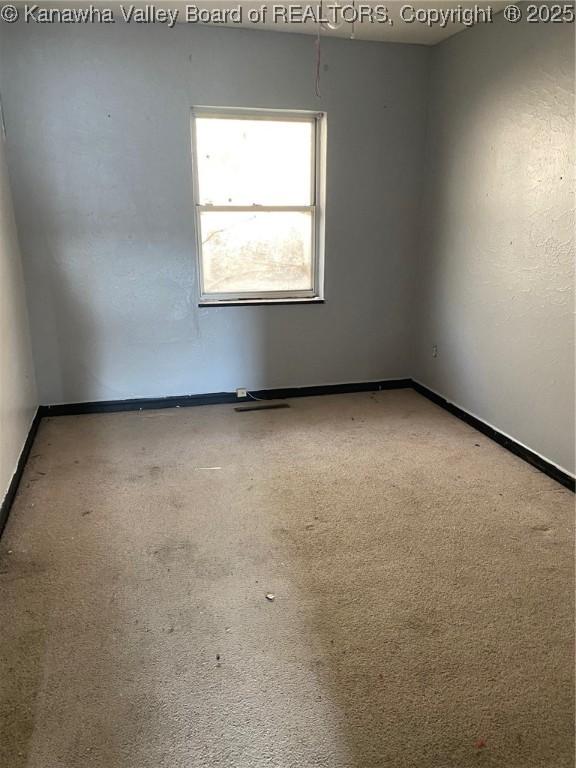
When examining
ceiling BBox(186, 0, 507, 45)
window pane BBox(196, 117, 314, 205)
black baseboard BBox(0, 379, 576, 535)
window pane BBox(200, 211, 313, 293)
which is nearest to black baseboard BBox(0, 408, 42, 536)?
black baseboard BBox(0, 379, 576, 535)

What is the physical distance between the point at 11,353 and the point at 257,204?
188cm

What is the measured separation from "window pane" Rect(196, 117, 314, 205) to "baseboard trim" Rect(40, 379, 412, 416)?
1.38 metres

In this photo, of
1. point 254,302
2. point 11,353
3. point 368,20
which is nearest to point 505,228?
point 368,20

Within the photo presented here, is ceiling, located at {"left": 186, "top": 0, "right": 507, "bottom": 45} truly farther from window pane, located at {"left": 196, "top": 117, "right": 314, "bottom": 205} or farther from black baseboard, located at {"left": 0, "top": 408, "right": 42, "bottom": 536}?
black baseboard, located at {"left": 0, "top": 408, "right": 42, "bottom": 536}

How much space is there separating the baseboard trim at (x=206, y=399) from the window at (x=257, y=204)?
2.30 feet

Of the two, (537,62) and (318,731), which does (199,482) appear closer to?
(318,731)

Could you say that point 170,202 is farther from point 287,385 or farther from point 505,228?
point 505,228

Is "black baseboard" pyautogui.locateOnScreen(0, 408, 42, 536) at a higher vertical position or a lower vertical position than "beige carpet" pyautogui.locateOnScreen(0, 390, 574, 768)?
higher

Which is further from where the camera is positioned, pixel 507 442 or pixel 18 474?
pixel 507 442

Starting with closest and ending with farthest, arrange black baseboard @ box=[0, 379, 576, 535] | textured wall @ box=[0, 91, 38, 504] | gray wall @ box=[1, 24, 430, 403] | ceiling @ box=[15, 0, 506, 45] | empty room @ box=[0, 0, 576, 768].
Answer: empty room @ box=[0, 0, 576, 768]
textured wall @ box=[0, 91, 38, 504]
black baseboard @ box=[0, 379, 576, 535]
ceiling @ box=[15, 0, 506, 45]
gray wall @ box=[1, 24, 430, 403]

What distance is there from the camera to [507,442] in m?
3.20

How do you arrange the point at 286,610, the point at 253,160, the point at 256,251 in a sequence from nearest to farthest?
the point at 286,610
the point at 253,160
the point at 256,251

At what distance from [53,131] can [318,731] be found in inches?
136

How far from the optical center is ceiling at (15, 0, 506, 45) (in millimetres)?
3016
